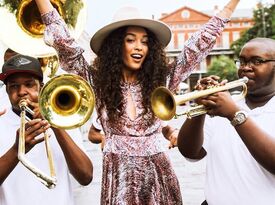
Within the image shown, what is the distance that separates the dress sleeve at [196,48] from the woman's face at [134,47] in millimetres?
239

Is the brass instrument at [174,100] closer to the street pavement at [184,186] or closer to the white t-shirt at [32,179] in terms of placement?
the white t-shirt at [32,179]

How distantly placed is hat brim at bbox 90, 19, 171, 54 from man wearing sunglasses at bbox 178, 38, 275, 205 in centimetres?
61

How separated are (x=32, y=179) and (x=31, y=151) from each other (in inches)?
6.5

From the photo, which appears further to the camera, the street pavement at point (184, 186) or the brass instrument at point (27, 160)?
the street pavement at point (184, 186)

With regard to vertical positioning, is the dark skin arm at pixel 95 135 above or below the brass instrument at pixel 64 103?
below

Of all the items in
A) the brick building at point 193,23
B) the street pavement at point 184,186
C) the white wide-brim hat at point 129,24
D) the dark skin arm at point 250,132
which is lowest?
the brick building at point 193,23

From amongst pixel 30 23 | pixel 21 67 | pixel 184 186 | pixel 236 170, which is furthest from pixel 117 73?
pixel 184 186

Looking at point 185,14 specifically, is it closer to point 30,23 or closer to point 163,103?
point 30,23

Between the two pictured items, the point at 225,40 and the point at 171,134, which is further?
the point at 225,40

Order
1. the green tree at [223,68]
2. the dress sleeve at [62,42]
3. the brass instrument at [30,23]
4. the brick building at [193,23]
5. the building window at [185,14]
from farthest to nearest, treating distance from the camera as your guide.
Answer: the building window at [185,14] < the brick building at [193,23] < the green tree at [223,68] < the brass instrument at [30,23] < the dress sleeve at [62,42]

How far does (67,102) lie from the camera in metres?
3.07

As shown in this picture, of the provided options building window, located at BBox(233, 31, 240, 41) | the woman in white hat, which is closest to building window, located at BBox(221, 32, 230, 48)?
building window, located at BBox(233, 31, 240, 41)

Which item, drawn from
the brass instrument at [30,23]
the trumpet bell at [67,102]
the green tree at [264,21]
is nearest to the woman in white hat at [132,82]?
the trumpet bell at [67,102]

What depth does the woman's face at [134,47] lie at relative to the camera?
3.46 m
